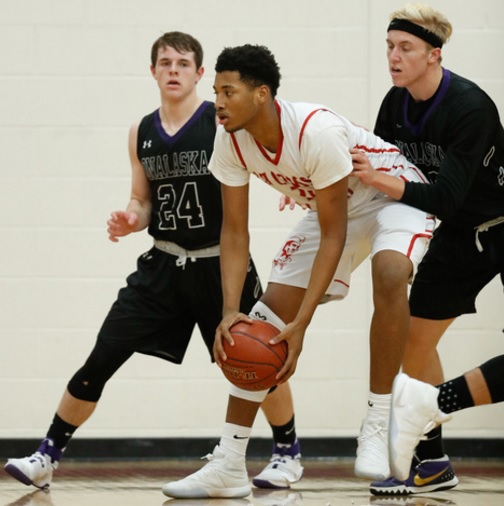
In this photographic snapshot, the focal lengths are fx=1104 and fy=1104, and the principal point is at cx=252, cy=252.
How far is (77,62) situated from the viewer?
6.38m

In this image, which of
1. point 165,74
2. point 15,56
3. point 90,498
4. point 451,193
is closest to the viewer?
point 451,193

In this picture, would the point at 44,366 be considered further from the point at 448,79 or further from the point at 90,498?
the point at 448,79

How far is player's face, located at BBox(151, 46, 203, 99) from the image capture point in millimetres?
5055

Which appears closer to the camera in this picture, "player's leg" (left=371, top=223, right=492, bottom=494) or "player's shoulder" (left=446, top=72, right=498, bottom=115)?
"player's shoulder" (left=446, top=72, right=498, bottom=115)

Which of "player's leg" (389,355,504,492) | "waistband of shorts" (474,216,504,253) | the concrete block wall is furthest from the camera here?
the concrete block wall

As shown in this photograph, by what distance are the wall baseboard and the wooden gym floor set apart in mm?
77

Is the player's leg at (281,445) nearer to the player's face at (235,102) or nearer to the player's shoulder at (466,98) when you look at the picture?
the player's face at (235,102)

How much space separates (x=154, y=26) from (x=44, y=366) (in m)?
2.07

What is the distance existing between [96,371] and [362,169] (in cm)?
155

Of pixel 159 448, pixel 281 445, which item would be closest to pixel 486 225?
pixel 281 445

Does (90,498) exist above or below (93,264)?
below

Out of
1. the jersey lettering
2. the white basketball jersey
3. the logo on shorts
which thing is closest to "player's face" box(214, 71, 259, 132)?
the white basketball jersey

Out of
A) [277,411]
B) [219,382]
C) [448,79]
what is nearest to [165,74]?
[448,79]

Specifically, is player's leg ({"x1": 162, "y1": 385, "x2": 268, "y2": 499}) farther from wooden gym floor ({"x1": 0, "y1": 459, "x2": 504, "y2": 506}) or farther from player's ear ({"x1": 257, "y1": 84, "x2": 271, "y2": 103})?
player's ear ({"x1": 257, "y1": 84, "x2": 271, "y2": 103})
